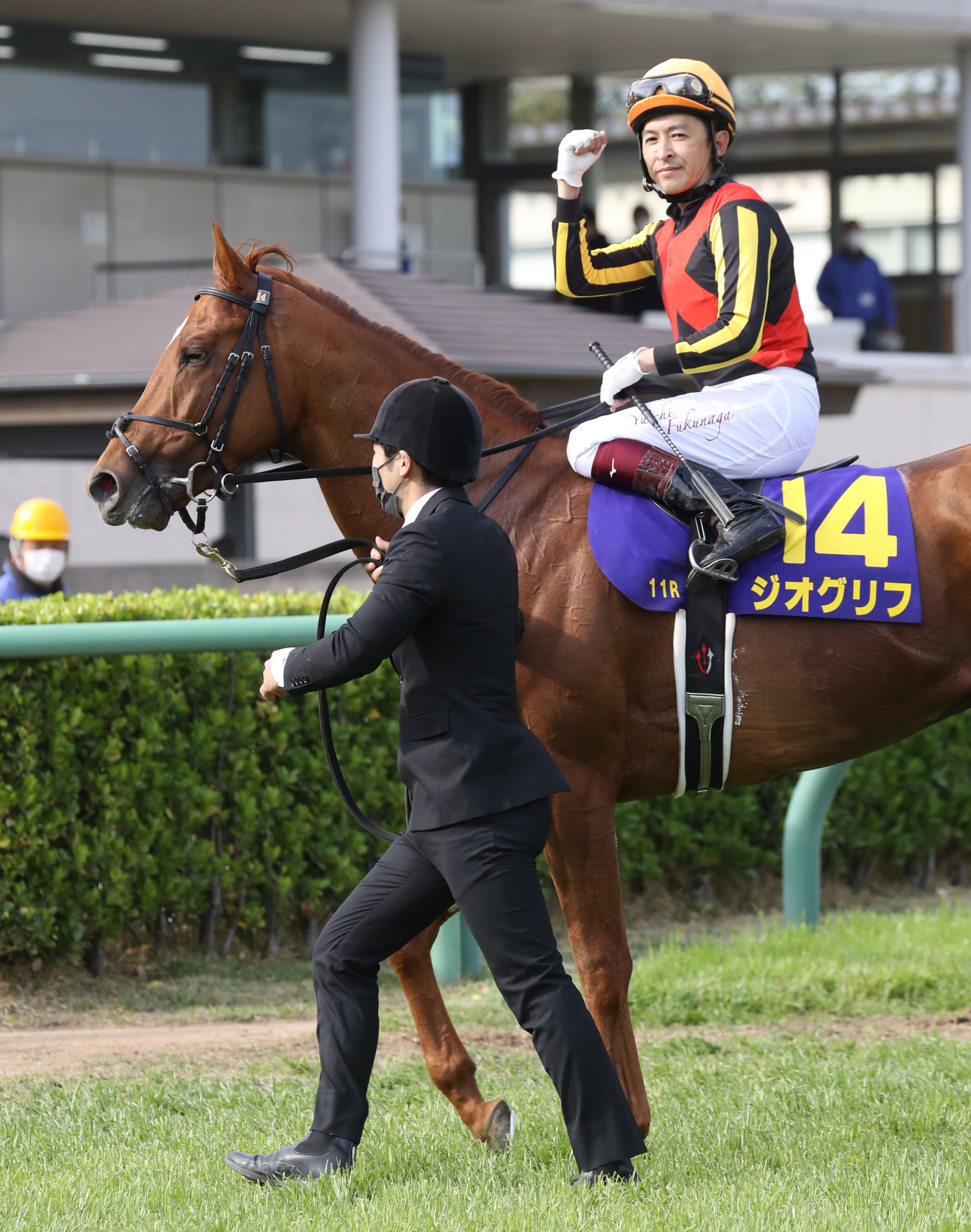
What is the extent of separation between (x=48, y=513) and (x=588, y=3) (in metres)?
14.7

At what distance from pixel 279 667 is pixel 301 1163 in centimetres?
116

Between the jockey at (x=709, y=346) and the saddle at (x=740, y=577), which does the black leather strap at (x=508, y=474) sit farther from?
the saddle at (x=740, y=577)

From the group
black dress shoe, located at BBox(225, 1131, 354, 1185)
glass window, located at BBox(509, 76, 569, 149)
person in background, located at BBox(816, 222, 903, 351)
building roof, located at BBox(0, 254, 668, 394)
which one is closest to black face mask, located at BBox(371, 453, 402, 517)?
black dress shoe, located at BBox(225, 1131, 354, 1185)

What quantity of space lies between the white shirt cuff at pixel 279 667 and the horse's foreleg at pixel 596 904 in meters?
0.88

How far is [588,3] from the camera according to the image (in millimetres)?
20078

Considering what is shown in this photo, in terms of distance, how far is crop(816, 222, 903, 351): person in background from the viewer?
20.3 m

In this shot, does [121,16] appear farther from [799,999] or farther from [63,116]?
[799,999]

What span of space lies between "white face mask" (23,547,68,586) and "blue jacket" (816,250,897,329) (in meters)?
14.6

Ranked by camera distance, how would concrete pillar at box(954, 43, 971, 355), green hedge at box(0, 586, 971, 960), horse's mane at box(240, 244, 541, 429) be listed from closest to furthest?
horse's mane at box(240, 244, 541, 429) → green hedge at box(0, 586, 971, 960) → concrete pillar at box(954, 43, 971, 355)

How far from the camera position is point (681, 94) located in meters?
4.38

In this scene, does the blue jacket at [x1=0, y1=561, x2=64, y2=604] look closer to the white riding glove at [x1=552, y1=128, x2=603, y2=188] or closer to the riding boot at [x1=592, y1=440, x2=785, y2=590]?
the white riding glove at [x1=552, y1=128, x2=603, y2=188]

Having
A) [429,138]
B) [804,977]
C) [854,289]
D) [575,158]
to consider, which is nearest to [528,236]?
[429,138]

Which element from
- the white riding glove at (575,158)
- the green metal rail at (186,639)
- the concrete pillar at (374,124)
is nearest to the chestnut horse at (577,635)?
the white riding glove at (575,158)

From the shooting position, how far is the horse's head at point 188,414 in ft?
14.0
